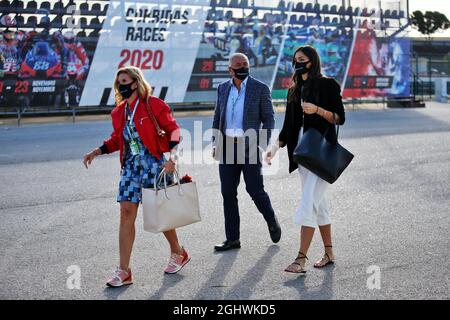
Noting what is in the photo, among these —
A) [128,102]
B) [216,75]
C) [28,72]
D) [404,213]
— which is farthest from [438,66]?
[128,102]

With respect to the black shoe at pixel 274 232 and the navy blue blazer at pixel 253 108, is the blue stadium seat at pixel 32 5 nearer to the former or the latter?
the navy blue blazer at pixel 253 108

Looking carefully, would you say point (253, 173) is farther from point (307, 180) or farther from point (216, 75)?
point (216, 75)

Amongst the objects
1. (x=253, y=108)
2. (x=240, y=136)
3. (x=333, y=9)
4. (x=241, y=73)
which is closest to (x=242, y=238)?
(x=240, y=136)

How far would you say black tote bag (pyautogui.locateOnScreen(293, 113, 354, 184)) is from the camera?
567 cm

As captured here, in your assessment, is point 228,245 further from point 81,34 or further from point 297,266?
point 81,34

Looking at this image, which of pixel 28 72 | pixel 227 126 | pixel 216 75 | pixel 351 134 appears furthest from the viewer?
pixel 216 75

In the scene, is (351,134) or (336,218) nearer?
(336,218)

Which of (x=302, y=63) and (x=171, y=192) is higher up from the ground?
(x=302, y=63)

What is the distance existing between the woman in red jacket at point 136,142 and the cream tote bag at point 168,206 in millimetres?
114

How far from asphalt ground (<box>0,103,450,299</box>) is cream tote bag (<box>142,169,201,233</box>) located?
42 centimetres

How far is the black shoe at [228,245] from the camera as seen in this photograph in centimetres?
657

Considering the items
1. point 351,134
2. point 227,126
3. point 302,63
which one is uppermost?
point 302,63

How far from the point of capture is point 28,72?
2352 cm
